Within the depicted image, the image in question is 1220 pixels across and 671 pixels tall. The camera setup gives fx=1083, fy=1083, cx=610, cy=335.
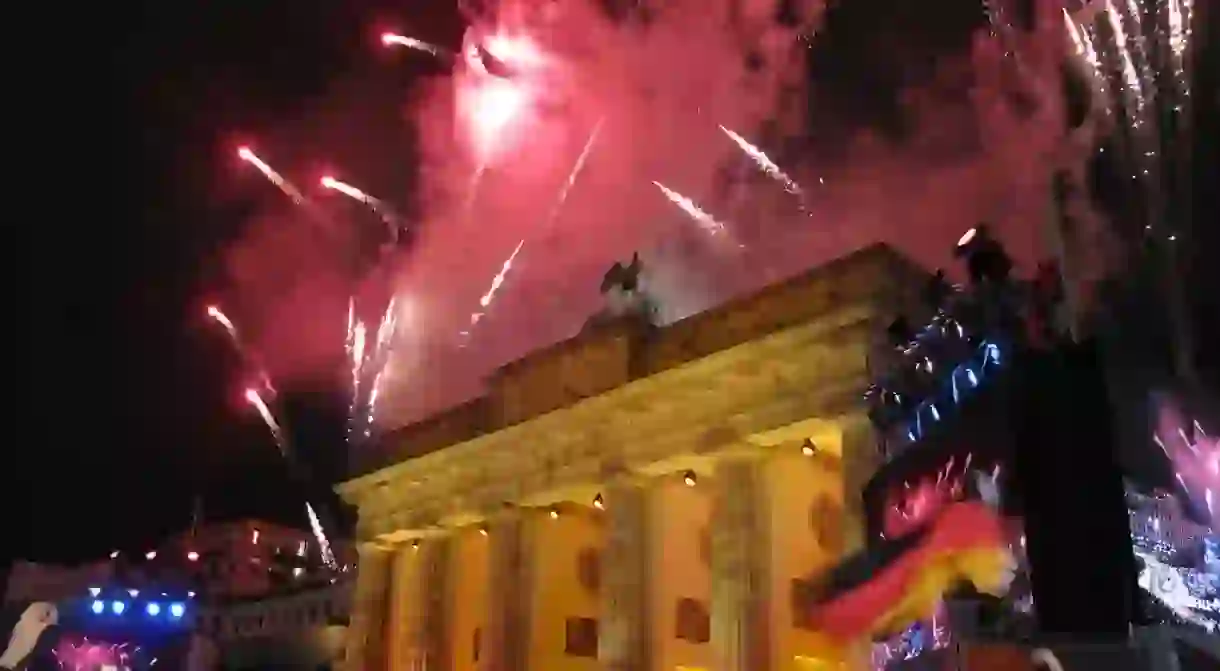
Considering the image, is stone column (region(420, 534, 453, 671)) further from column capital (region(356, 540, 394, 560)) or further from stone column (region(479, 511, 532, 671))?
stone column (region(479, 511, 532, 671))

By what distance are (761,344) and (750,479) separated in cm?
284

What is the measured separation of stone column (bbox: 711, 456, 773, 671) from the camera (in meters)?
21.4

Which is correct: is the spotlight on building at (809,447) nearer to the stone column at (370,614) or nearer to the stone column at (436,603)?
the stone column at (436,603)

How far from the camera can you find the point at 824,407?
20359 mm

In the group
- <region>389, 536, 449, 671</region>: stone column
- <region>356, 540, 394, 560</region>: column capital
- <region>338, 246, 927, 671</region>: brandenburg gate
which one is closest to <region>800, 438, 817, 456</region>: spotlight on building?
<region>338, 246, 927, 671</region>: brandenburg gate

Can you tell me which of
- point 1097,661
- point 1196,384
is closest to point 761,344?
point 1196,384

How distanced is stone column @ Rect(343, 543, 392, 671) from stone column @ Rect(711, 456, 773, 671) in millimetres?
16263

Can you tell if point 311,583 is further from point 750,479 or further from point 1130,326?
point 1130,326

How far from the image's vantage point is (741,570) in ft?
71.5

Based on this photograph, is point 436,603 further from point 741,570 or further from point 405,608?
point 741,570

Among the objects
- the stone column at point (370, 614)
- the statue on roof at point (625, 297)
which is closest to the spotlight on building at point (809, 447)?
the statue on roof at point (625, 297)

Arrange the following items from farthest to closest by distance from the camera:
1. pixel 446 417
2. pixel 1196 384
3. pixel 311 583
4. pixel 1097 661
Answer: pixel 311 583
pixel 446 417
pixel 1196 384
pixel 1097 661

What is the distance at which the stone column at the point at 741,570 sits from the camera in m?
21.4

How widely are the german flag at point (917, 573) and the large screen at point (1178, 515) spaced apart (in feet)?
3.96
